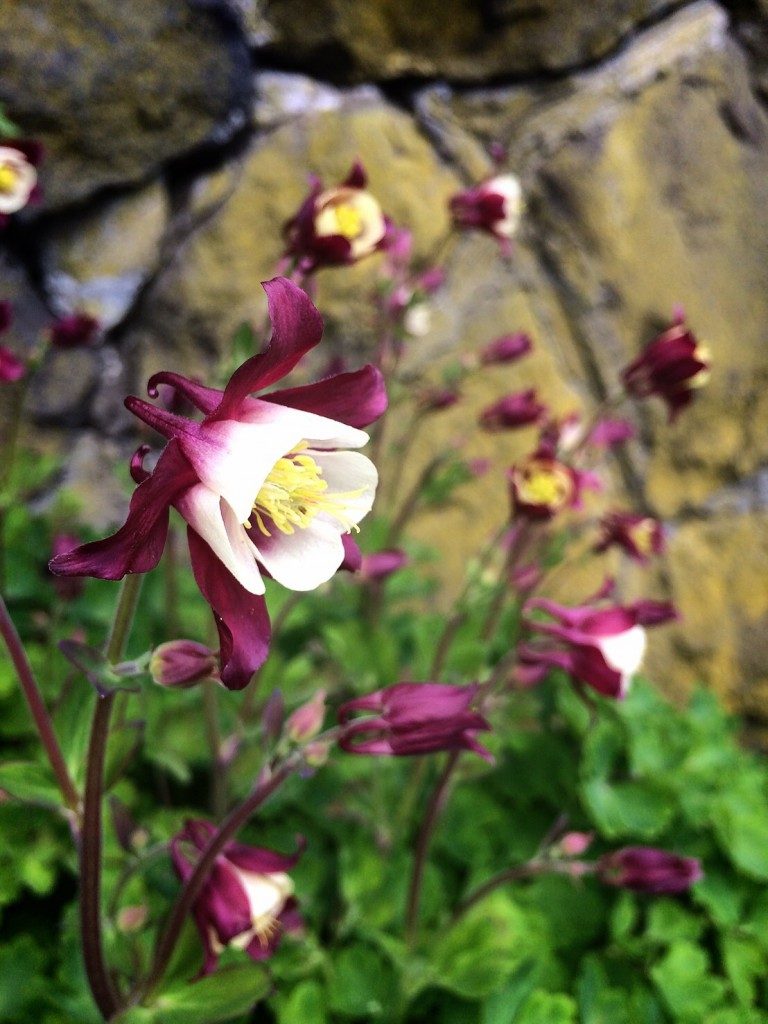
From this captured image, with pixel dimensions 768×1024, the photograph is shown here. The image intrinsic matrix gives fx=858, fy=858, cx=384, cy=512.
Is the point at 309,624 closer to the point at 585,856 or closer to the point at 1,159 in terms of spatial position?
the point at 585,856

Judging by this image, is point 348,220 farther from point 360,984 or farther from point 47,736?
point 360,984

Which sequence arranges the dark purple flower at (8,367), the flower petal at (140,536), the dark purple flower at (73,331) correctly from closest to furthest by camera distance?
the flower petal at (140,536), the dark purple flower at (8,367), the dark purple flower at (73,331)

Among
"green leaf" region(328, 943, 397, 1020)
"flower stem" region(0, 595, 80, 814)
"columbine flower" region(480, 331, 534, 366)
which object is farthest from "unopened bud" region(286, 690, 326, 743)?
"columbine flower" region(480, 331, 534, 366)

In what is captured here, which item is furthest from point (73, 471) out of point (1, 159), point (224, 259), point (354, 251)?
point (354, 251)

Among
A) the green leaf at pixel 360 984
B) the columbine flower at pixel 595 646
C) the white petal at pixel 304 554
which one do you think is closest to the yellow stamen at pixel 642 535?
the columbine flower at pixel 595 646

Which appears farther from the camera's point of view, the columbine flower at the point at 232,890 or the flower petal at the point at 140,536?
the columbine flower at the point at 232,890

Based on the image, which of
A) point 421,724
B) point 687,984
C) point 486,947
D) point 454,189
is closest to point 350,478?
point 421,724

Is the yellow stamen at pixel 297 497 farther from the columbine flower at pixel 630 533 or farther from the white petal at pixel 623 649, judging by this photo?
the columbine flower at pixel 630 533
